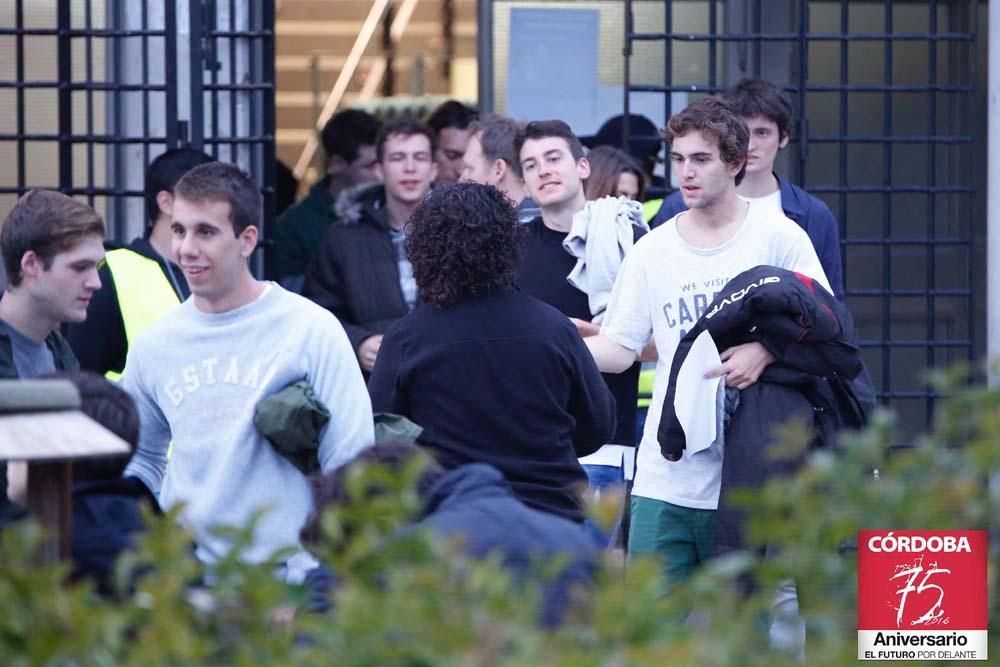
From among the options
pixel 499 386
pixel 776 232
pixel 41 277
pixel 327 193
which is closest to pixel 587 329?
pixel 776 232

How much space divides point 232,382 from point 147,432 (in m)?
0.33

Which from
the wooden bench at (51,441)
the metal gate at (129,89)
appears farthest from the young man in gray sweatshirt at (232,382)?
the metal gate at (129,89)

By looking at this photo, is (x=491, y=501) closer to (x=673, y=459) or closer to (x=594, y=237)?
(x=673, y=459)

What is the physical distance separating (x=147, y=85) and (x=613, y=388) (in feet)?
9.55

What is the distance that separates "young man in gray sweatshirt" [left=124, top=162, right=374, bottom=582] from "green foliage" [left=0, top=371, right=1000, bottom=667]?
1.27 metres

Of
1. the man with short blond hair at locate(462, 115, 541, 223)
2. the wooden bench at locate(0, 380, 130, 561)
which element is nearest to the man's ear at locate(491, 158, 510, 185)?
the man with short blond hair at locate(462, 115, 541, 223)

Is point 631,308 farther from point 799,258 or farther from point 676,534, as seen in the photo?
point 676,534

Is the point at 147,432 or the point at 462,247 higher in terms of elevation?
the point at 462,247

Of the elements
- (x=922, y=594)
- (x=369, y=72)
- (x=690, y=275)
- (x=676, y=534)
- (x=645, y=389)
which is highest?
(x=369, y=72)

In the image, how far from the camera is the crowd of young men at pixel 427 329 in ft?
11.8

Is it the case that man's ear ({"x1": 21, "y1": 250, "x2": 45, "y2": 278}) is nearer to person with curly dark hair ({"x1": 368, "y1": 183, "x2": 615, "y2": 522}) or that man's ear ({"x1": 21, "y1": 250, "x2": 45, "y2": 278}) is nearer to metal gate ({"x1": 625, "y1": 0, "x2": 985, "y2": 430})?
person with curly dark hair ({"x1": 368, "y1": 183, "x2": 615, "y2": 522})

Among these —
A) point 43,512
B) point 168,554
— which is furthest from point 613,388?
point 168,554

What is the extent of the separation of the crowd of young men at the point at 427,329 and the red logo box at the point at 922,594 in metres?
1.01

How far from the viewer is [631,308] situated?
4.62m
